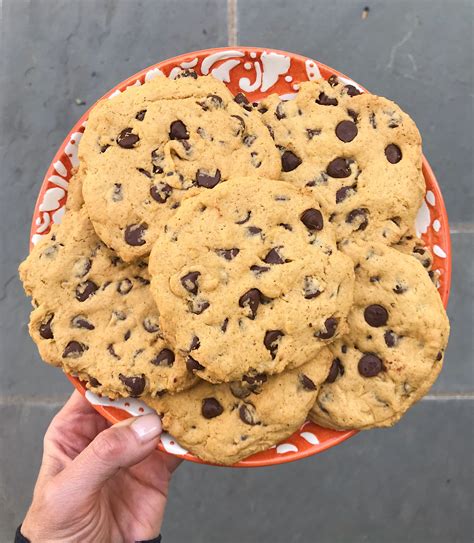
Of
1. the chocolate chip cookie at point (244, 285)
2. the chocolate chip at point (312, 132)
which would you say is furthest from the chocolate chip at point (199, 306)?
the chocolate chip at point (312, 132)

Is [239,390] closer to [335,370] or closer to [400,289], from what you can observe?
[335,370]

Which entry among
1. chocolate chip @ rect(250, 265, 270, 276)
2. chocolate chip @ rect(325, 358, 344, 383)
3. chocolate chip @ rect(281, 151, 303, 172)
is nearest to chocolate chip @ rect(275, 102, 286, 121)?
chocolate chip @ rect(281, 151, 303, 172)

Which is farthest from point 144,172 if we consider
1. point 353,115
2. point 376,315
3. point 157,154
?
point 376,315

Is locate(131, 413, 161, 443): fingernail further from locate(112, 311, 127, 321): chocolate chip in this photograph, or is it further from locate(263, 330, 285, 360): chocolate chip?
locate(263, 330, 285, 360): chocolate chip

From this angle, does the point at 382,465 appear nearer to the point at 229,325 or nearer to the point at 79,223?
the point at 229,325

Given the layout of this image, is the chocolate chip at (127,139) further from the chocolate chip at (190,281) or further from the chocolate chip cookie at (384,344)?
the chocolate chip cookie at (384,344)
